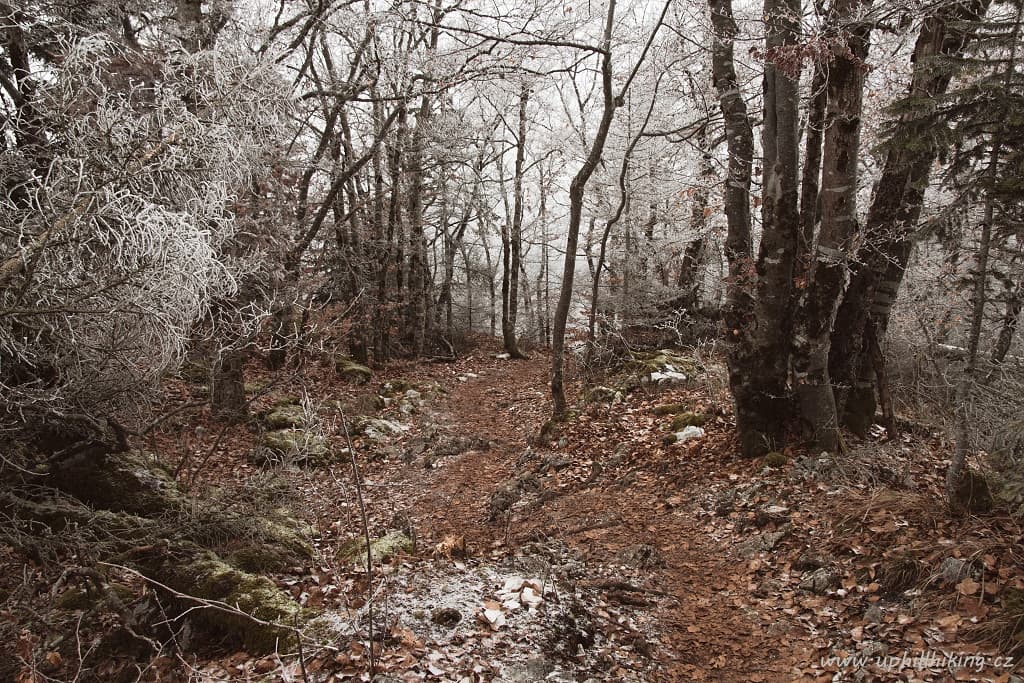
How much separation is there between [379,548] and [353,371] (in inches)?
331

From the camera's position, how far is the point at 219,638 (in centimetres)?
384

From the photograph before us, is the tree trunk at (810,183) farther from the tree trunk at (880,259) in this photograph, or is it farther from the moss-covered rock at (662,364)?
the moss-covered rock at (662,364)

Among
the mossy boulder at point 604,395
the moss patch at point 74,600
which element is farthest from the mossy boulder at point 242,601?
the mossy boulder at point 604,395

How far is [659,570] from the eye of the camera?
4.59m

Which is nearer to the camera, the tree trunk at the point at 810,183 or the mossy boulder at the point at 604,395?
the tree trunk at the point at 810,183

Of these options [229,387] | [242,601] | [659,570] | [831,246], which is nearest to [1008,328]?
[831,246]

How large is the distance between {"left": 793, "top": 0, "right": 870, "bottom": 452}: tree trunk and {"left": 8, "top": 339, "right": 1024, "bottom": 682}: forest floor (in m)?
0.55

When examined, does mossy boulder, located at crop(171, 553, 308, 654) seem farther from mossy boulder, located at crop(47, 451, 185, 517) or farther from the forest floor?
mossy boulder, located at crop(47, 451, 185, 517)

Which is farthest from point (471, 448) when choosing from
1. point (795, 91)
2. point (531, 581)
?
point (795, 91)

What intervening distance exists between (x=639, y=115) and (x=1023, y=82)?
46.3 ft

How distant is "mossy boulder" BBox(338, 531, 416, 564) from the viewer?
487 centimetres

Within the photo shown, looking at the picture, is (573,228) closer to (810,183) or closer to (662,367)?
(810,183)

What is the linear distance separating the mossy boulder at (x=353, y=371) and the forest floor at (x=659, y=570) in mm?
4924

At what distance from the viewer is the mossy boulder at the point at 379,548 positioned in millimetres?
4867
